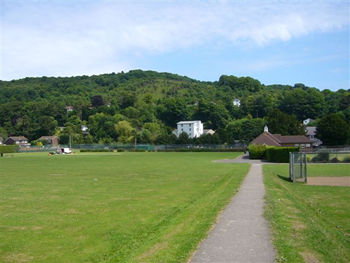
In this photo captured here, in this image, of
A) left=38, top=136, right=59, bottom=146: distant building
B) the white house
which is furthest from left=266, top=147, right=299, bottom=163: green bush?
left=38, top=136, right=59, bottom=146: distant building

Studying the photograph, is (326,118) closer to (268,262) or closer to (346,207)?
(346,207)

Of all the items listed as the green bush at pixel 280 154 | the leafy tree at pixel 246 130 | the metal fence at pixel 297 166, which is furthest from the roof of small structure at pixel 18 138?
the metal fence at pixel 297 166

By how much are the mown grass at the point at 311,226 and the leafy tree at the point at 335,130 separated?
85418mm

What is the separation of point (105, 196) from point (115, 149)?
100812 millimetres

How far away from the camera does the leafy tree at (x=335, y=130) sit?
318 ft

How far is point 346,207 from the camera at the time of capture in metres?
15.0

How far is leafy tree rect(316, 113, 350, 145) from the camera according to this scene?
96812mm

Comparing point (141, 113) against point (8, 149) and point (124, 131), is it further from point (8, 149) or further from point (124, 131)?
point (8, 149)

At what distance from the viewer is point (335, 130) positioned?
96.8 m

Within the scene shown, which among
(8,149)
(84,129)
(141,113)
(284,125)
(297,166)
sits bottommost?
(297,166)

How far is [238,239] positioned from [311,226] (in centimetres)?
307

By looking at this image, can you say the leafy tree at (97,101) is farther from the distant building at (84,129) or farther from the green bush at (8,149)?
the green bush at (8,149)

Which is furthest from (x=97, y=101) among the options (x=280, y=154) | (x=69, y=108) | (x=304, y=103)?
(x=280, y=154)

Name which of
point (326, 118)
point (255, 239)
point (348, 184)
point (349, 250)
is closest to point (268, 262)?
point (255, 239)
